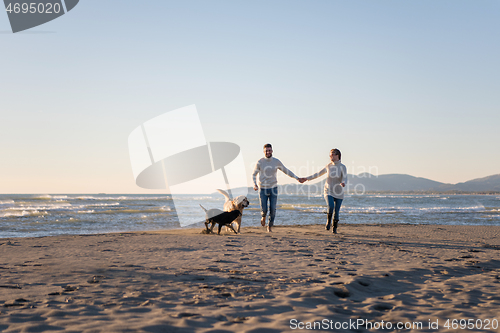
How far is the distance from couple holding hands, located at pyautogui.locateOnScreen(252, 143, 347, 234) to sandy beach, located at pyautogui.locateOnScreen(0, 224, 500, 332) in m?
2.38

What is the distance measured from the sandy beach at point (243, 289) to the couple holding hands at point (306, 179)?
238 centimetres

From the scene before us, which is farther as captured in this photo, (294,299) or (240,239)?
(240,239)

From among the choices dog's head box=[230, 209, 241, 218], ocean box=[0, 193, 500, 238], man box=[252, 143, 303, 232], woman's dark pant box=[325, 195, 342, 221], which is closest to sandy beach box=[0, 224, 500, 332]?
dog's head box=[230, 209, 241, 218]

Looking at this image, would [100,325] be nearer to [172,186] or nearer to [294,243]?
[294,243]

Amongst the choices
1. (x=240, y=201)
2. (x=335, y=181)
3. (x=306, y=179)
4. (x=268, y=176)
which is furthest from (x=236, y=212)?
(x=335, y=181)

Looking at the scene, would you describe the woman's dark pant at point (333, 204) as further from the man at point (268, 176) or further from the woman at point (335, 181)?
the man at point (268, 176)

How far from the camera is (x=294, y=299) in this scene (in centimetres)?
331

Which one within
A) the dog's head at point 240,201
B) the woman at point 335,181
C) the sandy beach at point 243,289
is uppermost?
the woman at point 335,181

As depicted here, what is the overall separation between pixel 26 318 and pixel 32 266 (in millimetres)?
2382

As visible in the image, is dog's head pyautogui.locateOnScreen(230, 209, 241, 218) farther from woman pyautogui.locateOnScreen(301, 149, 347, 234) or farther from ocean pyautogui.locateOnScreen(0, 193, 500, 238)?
ocean pyautogui.locateOnScreen(0, 193, 500, 238)

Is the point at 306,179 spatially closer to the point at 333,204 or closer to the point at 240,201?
the point at 333,204

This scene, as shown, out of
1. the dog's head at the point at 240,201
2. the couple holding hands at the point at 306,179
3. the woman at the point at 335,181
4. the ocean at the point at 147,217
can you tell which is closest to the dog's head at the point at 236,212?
the dog's head at the point at 240,201

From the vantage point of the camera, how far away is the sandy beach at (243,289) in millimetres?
2703

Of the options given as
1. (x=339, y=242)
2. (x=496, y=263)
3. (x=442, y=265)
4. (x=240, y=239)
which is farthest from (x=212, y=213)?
(x=496, y=263)
